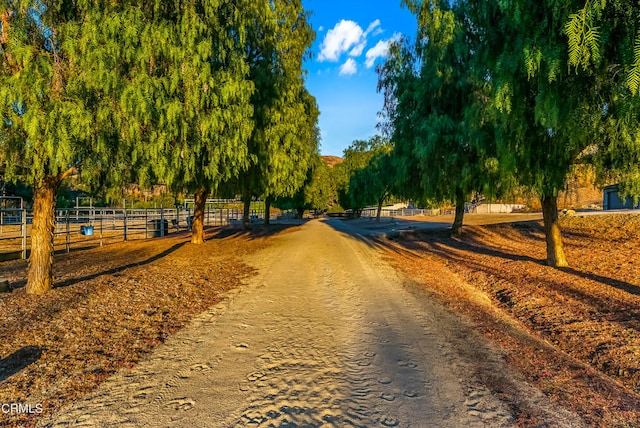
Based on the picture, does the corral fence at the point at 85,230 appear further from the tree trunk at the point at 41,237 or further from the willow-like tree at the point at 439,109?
the willow-like tree at the point at 439,109

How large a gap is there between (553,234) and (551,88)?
6258mm

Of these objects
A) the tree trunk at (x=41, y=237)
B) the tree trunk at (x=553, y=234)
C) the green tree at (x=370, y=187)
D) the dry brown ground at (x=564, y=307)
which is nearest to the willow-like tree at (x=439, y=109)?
the tree trunk at (x=553, y=234)

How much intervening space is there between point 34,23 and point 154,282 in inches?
206

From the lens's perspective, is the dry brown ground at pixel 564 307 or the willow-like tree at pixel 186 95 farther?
the willow-like tree at pixel 186 95

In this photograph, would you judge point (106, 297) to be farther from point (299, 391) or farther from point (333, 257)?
point (333, 257)

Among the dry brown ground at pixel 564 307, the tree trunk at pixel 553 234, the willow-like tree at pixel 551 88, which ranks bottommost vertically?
the dry brown ground at pixel 564 307

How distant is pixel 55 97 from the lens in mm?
5426

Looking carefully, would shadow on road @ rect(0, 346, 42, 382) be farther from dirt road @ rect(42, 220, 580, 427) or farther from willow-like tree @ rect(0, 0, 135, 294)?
willow-like tree @ rect(0, 0, 135, 294)

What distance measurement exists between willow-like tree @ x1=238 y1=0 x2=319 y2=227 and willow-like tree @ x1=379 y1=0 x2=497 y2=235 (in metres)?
4.53

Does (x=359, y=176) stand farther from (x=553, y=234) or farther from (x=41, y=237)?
(x=41, y=237)

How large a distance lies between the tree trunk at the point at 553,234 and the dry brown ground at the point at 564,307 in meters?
0.37

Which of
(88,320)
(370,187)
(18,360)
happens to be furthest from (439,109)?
(370,187)

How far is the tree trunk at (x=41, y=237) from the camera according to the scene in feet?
21.2

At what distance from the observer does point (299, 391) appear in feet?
10.7
